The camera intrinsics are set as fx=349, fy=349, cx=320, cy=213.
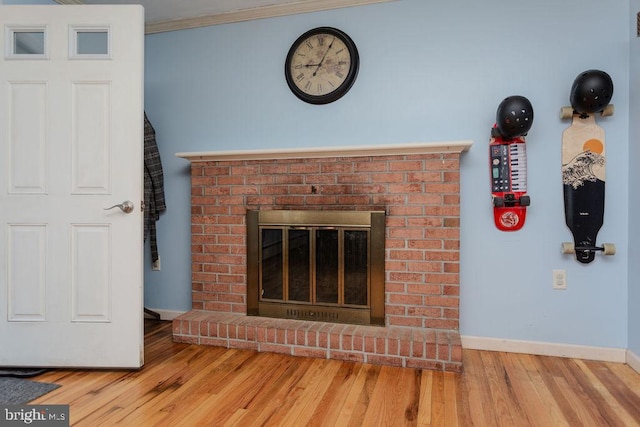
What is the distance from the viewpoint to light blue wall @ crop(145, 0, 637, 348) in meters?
2.04

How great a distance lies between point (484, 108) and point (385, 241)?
1.04 m

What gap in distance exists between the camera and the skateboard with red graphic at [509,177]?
2113 millimetres

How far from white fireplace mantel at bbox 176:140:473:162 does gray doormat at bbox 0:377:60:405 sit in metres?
1.52

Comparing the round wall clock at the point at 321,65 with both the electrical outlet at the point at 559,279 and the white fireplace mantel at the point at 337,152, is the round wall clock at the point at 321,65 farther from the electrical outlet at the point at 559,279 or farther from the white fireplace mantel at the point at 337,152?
the electrical outlet at the point at 559,279

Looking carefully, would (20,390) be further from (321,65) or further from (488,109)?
(488,109)

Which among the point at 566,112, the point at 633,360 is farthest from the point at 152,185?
the point at 633,360

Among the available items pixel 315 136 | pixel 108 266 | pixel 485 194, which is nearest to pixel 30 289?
pixel 108 266

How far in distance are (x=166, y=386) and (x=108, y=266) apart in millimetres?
714

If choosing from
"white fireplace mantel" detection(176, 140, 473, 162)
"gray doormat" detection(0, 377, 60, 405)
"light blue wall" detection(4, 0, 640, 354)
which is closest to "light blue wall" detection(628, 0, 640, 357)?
"light blue wall" detection(4, 0, 640, 354)

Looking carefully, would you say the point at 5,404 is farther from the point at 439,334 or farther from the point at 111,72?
the point at 439,334

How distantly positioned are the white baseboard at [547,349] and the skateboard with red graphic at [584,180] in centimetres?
52

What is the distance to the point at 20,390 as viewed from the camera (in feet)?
5.52

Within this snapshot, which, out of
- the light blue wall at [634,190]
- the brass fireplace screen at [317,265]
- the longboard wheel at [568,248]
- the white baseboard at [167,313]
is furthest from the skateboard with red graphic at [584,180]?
the white baseboard at [167,313]

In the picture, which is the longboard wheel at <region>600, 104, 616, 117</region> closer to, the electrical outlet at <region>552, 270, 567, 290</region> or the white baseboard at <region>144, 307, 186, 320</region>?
the electrical outlet at <region>552, 270, 567, 290</region>
